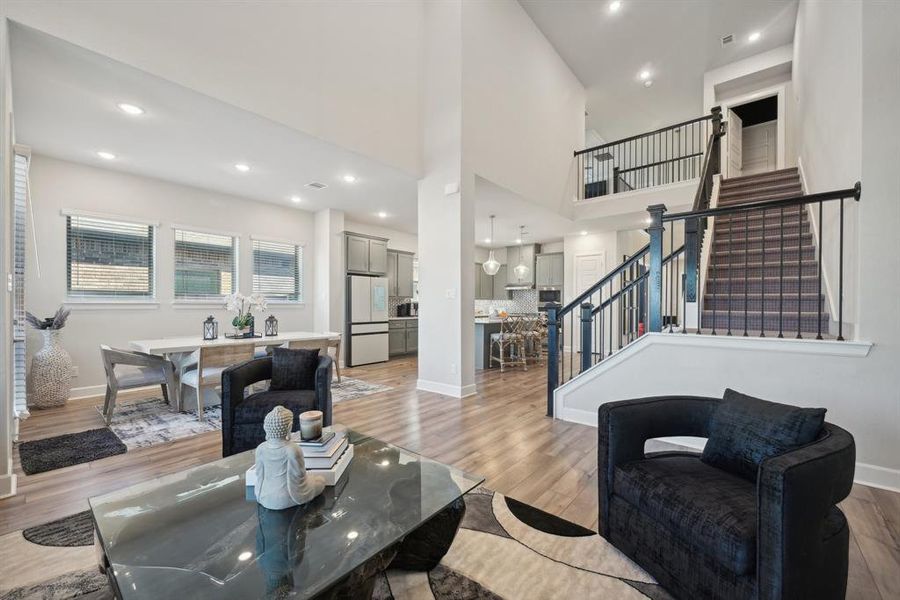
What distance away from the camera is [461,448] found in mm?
3008

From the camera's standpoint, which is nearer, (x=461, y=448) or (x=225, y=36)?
(x=461, y=448)

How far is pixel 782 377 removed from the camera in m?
2.60

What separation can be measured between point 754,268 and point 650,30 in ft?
14.5

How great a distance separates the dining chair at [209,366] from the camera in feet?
12.4

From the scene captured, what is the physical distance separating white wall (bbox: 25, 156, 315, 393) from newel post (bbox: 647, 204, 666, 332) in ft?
19.2

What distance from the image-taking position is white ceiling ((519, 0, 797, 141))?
5.69 meters

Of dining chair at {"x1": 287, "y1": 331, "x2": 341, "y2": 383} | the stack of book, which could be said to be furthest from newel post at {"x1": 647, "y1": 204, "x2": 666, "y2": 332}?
dining chair at {"x1": 287, "y1": 331, "x2": 341, "y2": 383}

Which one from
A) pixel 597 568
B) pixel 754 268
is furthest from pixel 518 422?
pixel 754 268

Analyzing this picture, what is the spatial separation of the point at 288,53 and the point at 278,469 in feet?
12.9

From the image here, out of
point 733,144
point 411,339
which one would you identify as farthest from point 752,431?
point 733,144

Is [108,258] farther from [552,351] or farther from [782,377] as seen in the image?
[782,377]

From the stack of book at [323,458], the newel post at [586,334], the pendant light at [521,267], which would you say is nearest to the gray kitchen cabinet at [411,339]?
the pendant light at [521,267]

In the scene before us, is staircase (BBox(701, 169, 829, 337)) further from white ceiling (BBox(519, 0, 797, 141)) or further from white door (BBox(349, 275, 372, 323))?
white door (BBox(349, 275, 372, 323))

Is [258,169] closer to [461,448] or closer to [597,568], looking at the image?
[461,448]
